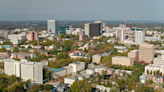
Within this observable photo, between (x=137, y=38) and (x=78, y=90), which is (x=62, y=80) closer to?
(x=78, y=90)

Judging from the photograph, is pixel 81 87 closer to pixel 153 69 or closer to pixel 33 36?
pixel 153 69

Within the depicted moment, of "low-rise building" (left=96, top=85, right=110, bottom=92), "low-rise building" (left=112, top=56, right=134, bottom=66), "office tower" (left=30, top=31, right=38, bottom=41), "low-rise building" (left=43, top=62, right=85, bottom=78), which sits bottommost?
"low-rise building" (left=96, top=85, right=110, bottom=92)

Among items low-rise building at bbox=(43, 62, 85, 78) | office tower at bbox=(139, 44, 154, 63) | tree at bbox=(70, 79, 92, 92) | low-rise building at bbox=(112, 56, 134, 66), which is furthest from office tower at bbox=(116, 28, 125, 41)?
tree at bbox=(70, 79, 92, 92)

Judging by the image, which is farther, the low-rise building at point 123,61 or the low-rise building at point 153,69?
the low-rise building at point 123,61

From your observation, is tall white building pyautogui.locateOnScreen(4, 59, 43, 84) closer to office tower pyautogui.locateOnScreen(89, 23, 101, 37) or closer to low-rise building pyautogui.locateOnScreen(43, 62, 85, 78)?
low-rise building pyautogui.locateOnScreen(43, 62, 85, 78)

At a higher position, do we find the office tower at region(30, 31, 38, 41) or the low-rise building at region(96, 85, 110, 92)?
the office tower at region(30, 31, 38, 41)

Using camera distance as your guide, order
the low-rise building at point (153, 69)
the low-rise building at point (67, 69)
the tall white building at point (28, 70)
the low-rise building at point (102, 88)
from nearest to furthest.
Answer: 1. the low-rise building at point (102, 88)
2. the tall white building at point (28, 70)
3. the low-rise building at point (67, 69)
4. the low-rise building at point (153, 69)

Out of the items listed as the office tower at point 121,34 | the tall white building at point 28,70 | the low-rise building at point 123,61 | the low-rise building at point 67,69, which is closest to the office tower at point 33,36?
the office tower at point 121,34

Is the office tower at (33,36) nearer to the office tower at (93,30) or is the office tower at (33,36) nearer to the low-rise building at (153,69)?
the office tower at (93,30)

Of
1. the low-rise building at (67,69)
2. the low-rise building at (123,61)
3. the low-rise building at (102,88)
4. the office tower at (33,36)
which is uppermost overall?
the office tower at (33,36)
